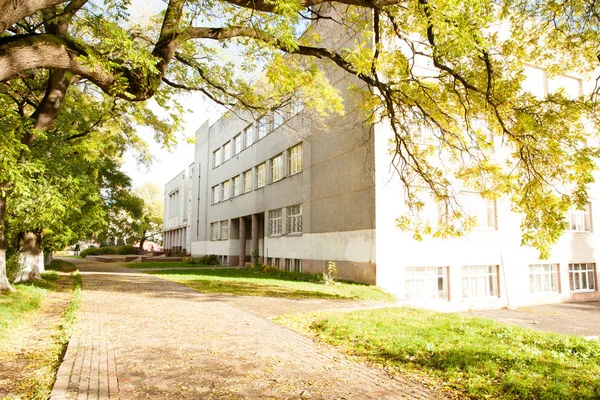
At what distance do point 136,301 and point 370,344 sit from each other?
778cm

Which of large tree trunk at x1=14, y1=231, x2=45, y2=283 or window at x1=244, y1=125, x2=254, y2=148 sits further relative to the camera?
window at x1=244, y1=125, x2=254, y2=148

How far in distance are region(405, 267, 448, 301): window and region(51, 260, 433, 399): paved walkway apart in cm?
1003

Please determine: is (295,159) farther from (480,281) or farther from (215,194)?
(215,194)

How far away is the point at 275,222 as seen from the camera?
27.3m

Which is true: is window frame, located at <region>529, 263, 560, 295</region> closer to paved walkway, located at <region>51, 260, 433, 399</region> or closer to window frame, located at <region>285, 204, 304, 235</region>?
window frame, located at <region>285, 204, 304, 235</region>

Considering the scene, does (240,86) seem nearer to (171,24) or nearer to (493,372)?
(171,24)

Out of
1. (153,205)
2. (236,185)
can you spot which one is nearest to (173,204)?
(153,205)

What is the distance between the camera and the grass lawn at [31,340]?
4.90 metres

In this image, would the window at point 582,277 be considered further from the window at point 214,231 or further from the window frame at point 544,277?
the window at point 214,231

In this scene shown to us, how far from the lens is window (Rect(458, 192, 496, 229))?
63.5 ft

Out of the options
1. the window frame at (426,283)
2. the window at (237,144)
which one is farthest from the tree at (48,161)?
the window at (237,144)

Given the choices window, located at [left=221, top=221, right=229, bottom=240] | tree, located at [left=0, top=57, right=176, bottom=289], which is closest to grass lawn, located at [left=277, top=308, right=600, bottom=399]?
tree, located at [left=0, top=57, right=176, bottom=289]

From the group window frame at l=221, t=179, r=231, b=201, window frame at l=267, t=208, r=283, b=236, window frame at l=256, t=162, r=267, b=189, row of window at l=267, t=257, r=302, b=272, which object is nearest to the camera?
row of window at l=267, t=257, r=302, b=272

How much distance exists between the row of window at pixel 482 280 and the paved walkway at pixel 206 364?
10.4 m
